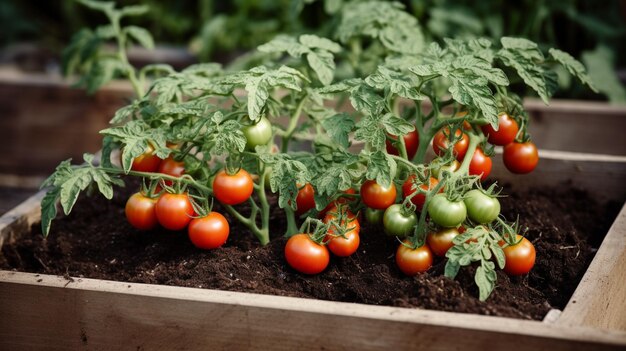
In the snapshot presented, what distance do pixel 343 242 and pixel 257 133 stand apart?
0.36 metres

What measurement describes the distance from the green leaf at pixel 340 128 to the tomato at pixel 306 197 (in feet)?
0.81

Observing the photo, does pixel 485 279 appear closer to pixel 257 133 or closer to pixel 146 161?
pixel 257 133

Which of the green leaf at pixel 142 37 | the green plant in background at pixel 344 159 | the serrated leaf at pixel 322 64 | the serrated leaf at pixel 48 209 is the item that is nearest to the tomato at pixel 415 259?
the green plant in background at pixel 344 159

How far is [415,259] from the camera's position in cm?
197

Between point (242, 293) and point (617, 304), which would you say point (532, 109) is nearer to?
point (617, 304)

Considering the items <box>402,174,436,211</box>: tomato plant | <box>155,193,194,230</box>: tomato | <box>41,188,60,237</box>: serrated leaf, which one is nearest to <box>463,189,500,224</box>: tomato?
<box>402,174,436,211</box>: tomato plant

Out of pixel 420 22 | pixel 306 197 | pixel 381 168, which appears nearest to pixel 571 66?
pixel 381 168

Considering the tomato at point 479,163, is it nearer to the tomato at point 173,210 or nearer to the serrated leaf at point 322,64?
the serrated leaf at point 322,64

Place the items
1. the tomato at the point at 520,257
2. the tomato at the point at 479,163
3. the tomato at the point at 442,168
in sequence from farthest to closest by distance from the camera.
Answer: the tomato at the point at 479,163
the tomato at the point at 442,168
the tomato at the point at 520,257

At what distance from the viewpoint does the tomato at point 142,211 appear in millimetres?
2162

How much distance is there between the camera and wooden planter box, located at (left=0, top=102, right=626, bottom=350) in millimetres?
1710

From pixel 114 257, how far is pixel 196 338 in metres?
0.49

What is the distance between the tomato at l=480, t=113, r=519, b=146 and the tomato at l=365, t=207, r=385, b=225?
370 mm

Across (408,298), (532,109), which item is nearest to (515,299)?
(408,298)
